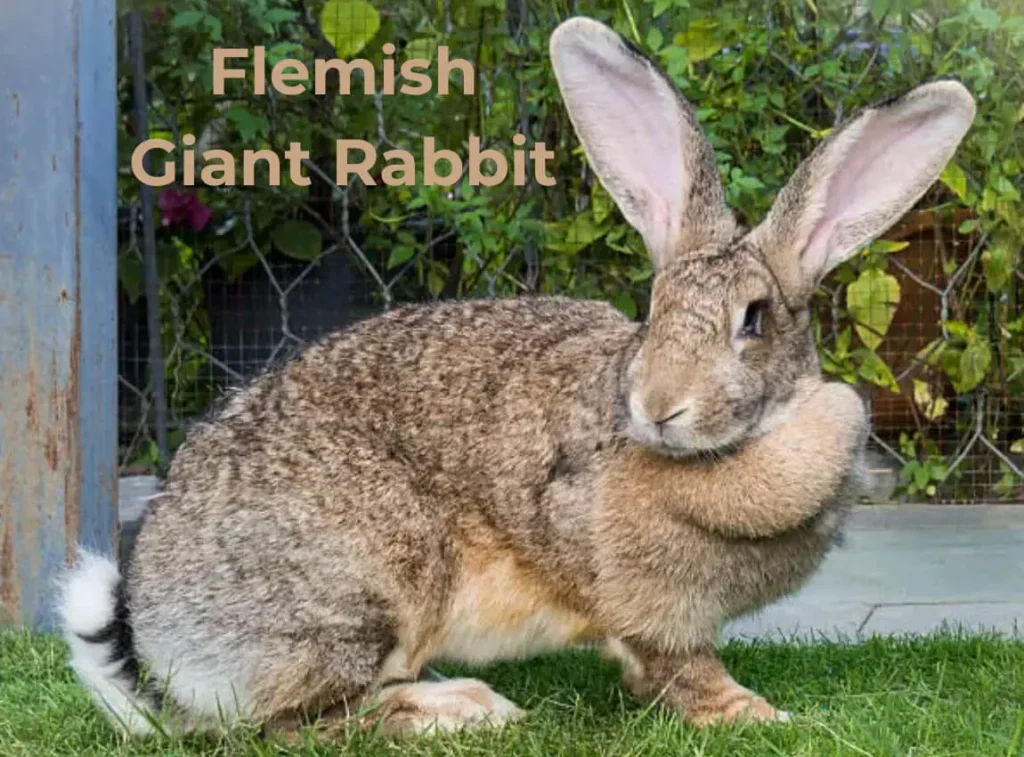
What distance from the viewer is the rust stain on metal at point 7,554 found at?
362 cm

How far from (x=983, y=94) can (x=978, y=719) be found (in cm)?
284

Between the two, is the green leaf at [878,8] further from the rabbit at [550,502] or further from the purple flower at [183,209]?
the rabbit at [550,502]

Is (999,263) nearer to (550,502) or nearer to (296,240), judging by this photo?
(296,240)

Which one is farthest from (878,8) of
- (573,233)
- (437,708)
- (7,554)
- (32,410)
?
(437,708)

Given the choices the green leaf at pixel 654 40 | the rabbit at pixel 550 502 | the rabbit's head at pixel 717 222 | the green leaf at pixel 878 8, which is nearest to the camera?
the rabbit's head at pixel 717 222

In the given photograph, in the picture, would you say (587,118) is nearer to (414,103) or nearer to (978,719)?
(978,719)

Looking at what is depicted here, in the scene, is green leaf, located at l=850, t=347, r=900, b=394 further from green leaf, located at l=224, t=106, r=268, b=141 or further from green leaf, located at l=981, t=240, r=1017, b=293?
green leaf, located at l=224, t=106, r=268, b=141

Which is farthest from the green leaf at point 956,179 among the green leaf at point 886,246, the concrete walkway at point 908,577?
the concrete walkway at point 908,577

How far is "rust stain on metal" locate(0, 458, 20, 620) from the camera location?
362 cm

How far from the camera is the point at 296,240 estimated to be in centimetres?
505

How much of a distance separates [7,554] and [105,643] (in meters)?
1.09

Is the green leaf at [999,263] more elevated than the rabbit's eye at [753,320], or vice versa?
the rabbit's eye at [753,320]

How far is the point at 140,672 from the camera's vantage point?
8.68 feet

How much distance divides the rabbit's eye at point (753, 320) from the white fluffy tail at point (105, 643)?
1.05m
